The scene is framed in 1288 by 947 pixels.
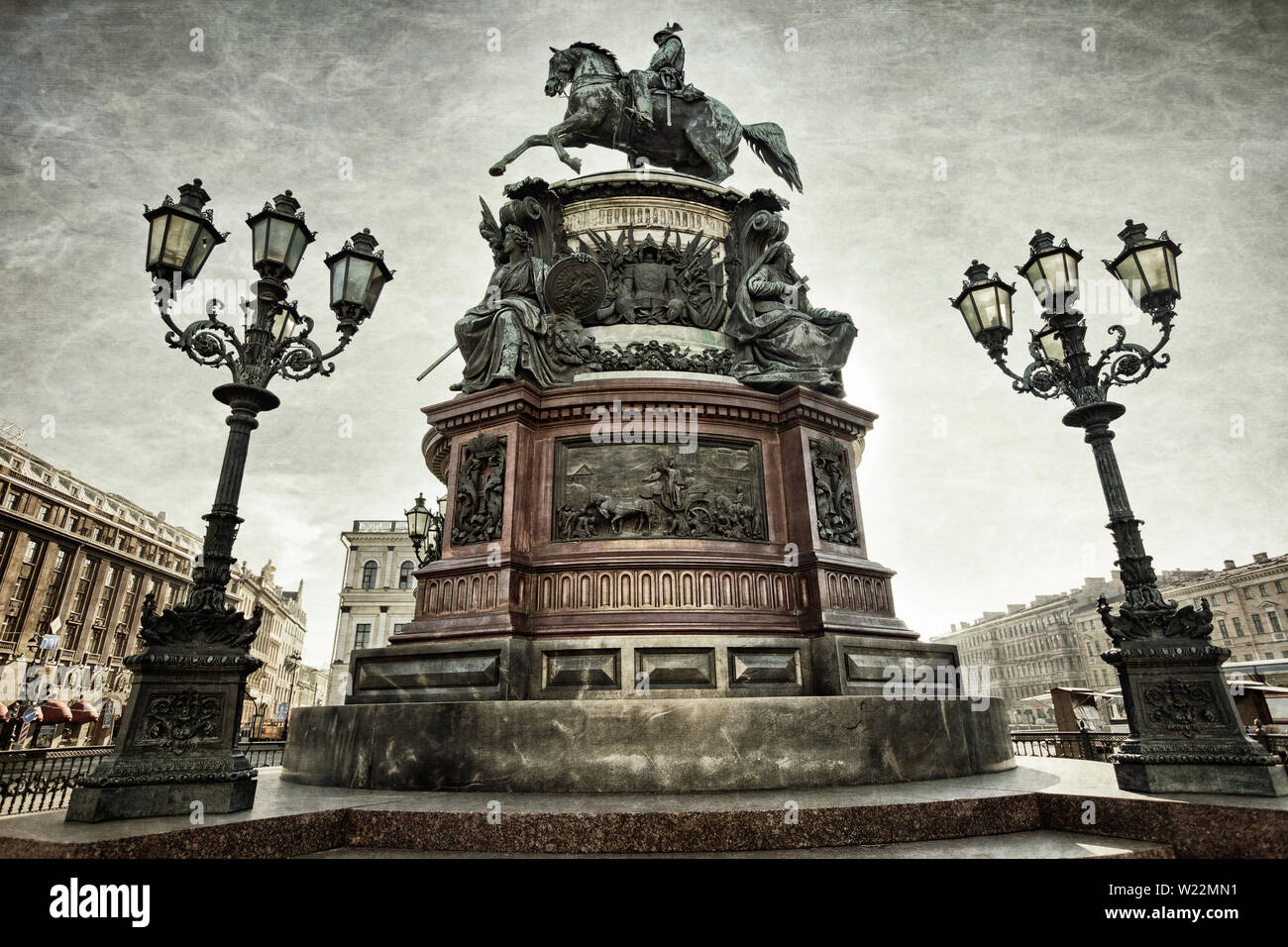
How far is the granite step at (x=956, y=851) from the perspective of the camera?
359 cm

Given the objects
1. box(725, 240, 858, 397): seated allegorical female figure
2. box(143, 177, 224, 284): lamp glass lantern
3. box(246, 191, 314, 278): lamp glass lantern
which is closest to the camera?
box(143, 177, 224, 284): lamp glass lantern

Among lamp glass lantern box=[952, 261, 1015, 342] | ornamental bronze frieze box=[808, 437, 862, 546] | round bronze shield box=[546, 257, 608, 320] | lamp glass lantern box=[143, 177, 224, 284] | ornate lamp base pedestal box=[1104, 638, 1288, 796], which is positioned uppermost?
round bronze shield box=[546, 257, 608, 320]

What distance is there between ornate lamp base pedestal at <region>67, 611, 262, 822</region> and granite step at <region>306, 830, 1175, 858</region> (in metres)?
1.02

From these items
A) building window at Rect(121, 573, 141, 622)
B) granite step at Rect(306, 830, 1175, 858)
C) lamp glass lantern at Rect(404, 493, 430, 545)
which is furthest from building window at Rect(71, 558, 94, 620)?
granite step at Rect(306, 830, 1175, 858)

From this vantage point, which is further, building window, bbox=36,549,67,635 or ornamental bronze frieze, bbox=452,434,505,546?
building window, bbox=36,549,67,635

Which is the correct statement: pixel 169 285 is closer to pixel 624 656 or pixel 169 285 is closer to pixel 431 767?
pixel 431 767

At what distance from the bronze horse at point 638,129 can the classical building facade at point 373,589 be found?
49.0 meters

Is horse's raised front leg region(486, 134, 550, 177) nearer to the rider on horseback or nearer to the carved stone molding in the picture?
the rider on horseback

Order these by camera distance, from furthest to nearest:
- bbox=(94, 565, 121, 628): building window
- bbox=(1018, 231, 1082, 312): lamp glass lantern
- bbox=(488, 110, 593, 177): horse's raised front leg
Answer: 1. bbox=(94, 565, 121, 628): building window
2. bbox=(488, 110, 593, 177): horse's raised front leg
3. bbox=(1018, 231, 1082, 312): lamp glass lantern

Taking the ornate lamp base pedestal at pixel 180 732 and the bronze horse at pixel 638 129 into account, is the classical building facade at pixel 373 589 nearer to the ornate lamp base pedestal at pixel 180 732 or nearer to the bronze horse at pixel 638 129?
the bronze horse at pixel 638 129

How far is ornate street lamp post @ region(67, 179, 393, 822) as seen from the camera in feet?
14.3

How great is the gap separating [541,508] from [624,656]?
6.22ft

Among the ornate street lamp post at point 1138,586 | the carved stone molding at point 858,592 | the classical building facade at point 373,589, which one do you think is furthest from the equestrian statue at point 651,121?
the classical building facade at point 373,589

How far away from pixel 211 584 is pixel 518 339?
13.9 feet
